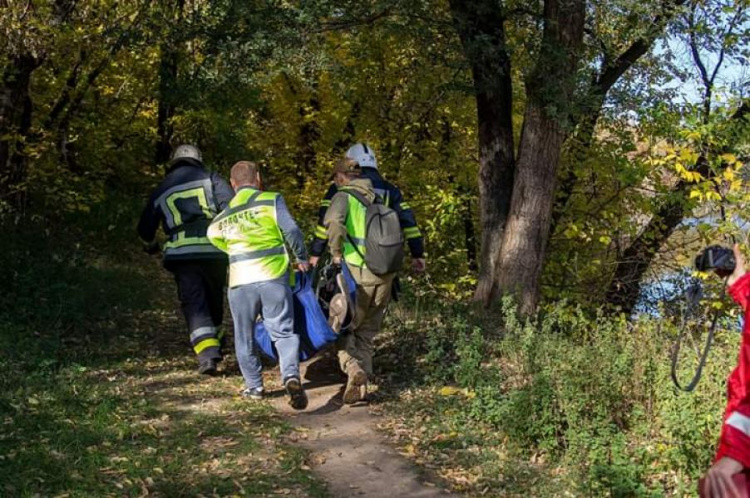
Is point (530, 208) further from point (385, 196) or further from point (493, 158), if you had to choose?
point (385, 196)

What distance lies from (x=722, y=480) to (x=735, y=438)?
14 cm

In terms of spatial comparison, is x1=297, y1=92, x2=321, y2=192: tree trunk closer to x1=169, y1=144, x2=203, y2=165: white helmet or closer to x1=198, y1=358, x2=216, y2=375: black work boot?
x1=169, y1=144, x2=203, y2=165: white helmet

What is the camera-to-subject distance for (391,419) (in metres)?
6.82

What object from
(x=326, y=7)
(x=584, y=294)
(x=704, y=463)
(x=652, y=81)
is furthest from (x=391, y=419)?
(x=652, y=81)

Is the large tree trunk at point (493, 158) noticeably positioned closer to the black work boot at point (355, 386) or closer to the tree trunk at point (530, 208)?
the tree trunk at point (530, 208)

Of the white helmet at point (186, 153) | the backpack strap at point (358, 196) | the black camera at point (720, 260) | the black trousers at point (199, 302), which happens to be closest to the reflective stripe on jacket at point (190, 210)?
the black trousers at point (199, 302)

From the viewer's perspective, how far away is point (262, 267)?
6.77 metres

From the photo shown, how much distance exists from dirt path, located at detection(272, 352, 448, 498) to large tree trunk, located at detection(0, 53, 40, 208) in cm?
578

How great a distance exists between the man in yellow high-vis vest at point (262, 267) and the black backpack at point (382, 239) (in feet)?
1.84

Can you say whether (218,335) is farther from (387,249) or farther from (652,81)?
(652,81)

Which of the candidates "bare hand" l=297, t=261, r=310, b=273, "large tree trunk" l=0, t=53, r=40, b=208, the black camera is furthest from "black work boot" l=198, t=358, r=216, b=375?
the black camera

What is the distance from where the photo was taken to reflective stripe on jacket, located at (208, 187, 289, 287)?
22.2 feet

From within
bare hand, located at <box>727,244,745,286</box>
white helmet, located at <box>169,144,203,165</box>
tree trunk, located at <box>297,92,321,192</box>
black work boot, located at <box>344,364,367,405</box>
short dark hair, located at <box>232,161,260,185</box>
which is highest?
tree trunk, located at <box>297,92,321,192</box>

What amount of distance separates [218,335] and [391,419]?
210 cm
